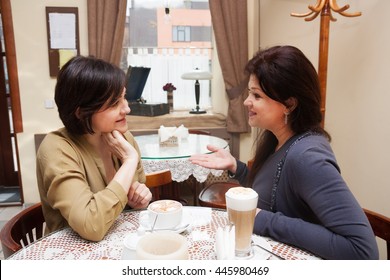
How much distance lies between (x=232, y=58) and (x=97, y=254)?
313 cm

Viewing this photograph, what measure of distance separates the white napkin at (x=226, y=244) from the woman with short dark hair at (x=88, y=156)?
1.19 feet

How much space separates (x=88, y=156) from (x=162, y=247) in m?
0.62

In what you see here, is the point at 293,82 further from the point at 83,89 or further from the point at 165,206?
the point at 83,89

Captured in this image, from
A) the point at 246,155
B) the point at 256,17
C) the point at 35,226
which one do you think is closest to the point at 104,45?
the point at 256,17

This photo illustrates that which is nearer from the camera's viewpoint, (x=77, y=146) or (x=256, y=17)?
(x=77, y=146)

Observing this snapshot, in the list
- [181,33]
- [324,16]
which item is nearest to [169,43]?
[181,33]

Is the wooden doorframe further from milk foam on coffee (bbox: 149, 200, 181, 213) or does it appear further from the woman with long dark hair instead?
milk foam on coffee (bbox: 149, 200, 181, 213)

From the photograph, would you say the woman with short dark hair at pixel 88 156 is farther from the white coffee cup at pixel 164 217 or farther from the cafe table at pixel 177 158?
the cafe table at pixel 177 158

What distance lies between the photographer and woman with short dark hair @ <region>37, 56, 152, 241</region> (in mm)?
1012

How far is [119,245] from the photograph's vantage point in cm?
97

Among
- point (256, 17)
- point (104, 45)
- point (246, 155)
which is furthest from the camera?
point (246, 155)
